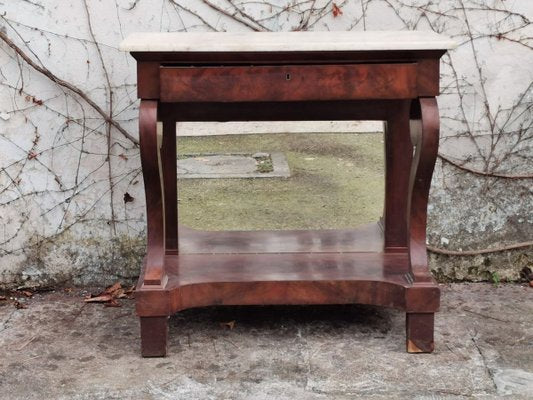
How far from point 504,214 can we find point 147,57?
1.85m

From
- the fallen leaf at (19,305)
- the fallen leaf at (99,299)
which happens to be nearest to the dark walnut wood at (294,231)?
the fallen leaf at (99,299)

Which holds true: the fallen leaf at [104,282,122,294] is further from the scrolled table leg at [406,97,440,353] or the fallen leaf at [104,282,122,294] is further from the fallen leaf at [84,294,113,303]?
the scrolled table leg at [406,97,440,353]

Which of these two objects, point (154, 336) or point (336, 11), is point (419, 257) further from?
point (336, 11)

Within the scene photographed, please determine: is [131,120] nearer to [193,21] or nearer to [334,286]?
[193,21]

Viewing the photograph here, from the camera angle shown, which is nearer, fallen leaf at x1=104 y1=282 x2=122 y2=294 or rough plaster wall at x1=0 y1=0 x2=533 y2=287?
rough plaster wall at x1=0 y1=0 x2=533 y2=287

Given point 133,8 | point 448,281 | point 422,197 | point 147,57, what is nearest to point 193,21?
point 133,8

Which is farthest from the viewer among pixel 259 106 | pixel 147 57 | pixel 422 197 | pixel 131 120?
pixel 131 120

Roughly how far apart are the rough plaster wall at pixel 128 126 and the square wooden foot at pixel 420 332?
818 mm

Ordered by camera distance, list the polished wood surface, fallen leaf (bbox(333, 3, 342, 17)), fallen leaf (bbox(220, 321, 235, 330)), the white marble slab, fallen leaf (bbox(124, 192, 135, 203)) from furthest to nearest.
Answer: fallen leaf (bbox(124, 192, 135, 203)) < fallen leaf (bbox(333, 3, 342, 17)) < the polished wood surface < fallen leaf (bbox(220, 321, 235, 330)) < the white marble slab

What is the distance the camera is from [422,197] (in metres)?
3.11

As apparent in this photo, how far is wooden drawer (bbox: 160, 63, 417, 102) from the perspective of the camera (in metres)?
2.89

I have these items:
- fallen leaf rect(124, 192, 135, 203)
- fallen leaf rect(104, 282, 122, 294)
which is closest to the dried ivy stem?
fallen leaf rect(124, 192, 135, 203)

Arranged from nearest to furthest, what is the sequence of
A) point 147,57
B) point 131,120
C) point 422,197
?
point 147,57
point 422,197
point 131,120

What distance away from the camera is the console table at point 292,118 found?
9.48 ft
